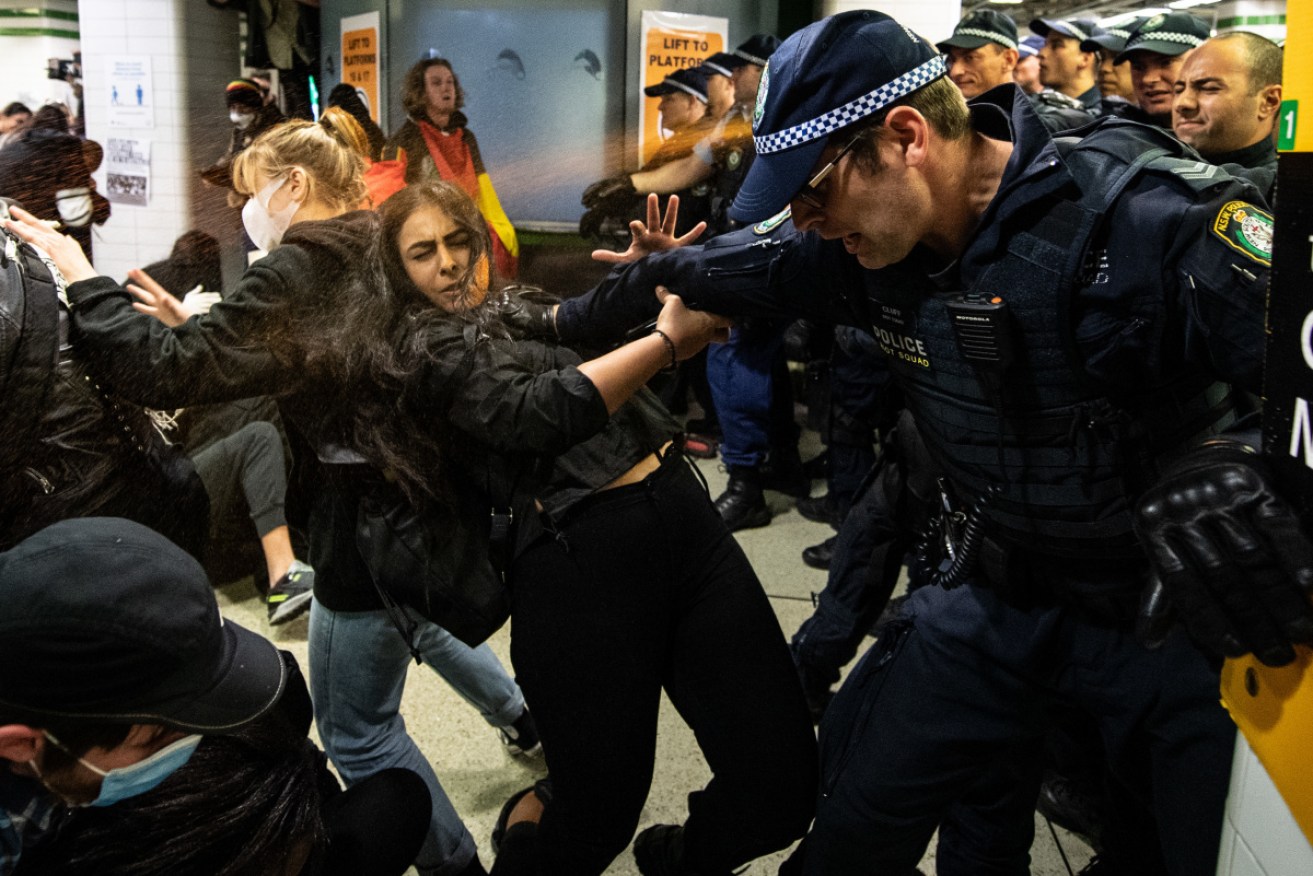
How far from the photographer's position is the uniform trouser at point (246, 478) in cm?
215

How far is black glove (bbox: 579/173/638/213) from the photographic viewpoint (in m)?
2.30

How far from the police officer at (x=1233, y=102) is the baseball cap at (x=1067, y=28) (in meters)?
1.29

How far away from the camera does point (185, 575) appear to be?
1.05m

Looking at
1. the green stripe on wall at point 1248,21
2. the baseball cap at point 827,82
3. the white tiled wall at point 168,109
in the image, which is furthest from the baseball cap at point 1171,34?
the white tiled wall at point 168,109

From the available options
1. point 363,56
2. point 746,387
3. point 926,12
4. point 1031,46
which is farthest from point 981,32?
point 363,56

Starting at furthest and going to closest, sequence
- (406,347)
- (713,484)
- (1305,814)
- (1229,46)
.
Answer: (713,484) → (1229,46) → (406,347) → (1305,814)

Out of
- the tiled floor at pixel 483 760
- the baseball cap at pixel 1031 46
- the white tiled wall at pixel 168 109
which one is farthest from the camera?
the baseball cap at pixel 1031 46

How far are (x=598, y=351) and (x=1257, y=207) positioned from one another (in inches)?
42.5

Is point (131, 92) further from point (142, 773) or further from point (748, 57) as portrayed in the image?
point (748, 57)

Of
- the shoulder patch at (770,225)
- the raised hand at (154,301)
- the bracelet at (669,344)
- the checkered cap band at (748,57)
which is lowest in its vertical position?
the bracelet at (669,344)

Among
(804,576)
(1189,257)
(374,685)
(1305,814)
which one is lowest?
(804,576)

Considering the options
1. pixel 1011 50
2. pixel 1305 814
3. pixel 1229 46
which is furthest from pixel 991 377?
pixel 1011 50

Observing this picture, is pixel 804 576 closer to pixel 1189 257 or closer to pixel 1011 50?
pixel 1011 50

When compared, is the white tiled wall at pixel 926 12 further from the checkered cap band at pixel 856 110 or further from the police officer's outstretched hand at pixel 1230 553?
the police officer's outstretched hand at pixel 1230 553
